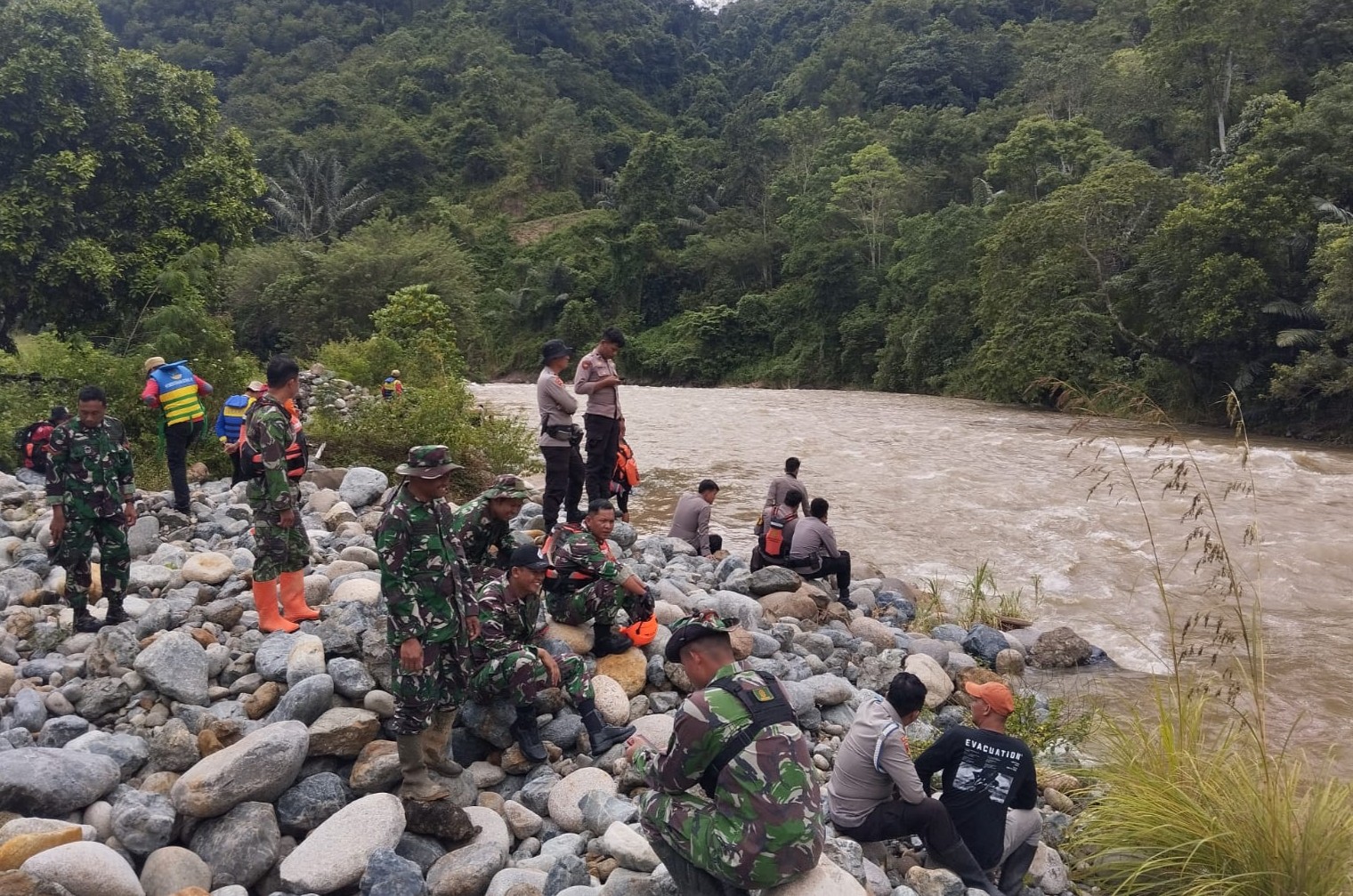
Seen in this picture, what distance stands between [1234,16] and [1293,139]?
27.1 ft

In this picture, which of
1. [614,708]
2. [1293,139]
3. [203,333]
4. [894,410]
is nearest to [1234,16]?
[1293,139]

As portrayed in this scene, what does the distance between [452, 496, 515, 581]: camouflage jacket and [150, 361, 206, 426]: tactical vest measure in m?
4.96

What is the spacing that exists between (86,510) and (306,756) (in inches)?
100

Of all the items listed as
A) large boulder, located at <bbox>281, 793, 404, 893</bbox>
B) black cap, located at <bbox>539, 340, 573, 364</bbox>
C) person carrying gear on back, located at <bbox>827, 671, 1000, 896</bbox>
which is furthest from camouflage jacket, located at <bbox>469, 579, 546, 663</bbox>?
black cap, located at <bbox>539, 340, 573, 364</bbox>

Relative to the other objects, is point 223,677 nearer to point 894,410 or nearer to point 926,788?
point 926,788

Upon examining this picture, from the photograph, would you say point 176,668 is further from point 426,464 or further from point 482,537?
point 426,464

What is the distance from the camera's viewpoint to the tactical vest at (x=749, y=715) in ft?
9.88

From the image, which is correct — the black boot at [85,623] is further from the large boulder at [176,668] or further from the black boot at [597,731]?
the black boot at [597,731]

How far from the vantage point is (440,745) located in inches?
156

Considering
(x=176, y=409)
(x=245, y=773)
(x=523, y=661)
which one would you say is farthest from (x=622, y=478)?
(x=245, y=773)

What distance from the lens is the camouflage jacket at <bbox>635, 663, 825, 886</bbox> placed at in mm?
2996

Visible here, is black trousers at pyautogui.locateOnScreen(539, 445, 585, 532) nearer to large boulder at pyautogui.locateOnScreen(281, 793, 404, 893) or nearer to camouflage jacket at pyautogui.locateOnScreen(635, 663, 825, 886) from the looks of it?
large boulder at pyautogui.locateOnScreen(281, 793, 404, 893)

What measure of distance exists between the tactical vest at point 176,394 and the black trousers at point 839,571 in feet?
19.2

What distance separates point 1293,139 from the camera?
19.8 meters
